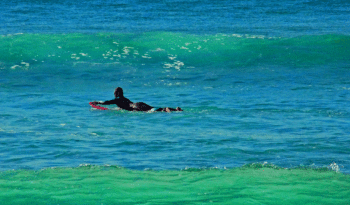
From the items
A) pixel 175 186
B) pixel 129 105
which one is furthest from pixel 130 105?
pixel 175 186

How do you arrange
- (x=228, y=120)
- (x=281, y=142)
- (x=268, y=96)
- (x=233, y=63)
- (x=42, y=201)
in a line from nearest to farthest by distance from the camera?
(x=42, y=201)
(x=281, y=142)
(x=228, y=120)
(x=268, y=96)
(x=233, y=63)

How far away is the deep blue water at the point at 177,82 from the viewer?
10.6m

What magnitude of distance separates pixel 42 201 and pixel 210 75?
616 inches

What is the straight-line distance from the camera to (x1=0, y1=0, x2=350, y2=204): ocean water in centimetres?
851

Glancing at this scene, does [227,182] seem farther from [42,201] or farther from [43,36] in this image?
[43,36]

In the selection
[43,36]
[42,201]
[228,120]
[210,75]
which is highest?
[43,36]

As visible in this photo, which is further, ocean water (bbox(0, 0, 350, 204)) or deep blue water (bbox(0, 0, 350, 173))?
deep blue water (bbox(0, 0, 350, 173))

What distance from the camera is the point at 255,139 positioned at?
453 inches

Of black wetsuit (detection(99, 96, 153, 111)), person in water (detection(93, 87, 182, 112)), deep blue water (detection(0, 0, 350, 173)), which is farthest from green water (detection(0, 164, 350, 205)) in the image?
black wetsuit (detection(99, 96, 153, 111))

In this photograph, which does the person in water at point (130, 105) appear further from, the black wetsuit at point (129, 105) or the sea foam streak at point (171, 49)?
the sea foam streak at point (171, 49)

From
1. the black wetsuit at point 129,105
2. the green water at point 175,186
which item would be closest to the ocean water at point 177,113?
the green water at point 175,186

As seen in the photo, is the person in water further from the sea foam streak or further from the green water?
the sea foam streak

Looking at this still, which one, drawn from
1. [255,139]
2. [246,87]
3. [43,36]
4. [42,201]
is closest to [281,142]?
[255,139]

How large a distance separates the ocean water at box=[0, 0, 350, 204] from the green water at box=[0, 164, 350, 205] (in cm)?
3
